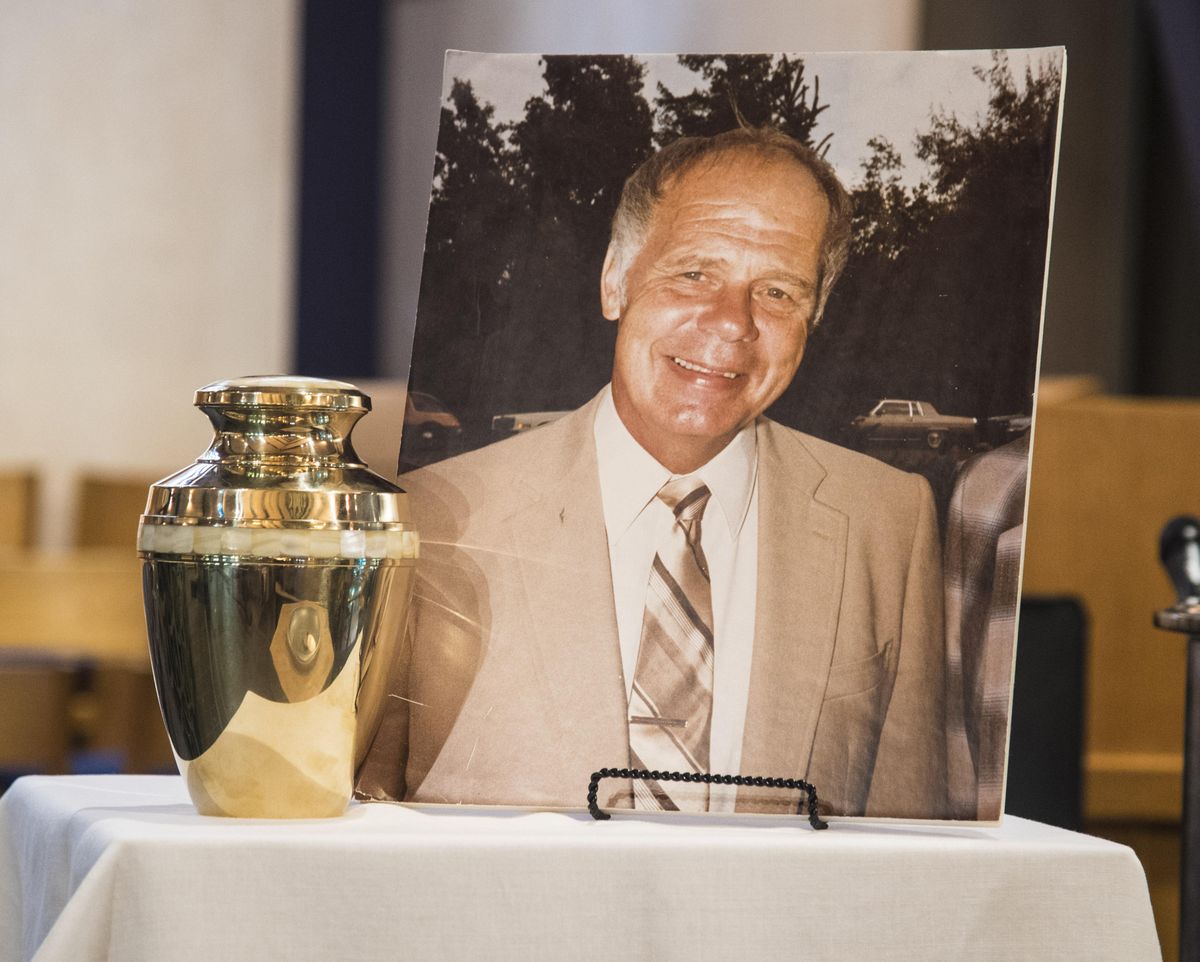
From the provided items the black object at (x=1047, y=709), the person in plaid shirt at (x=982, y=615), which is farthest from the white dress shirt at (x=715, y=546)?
the black object at (x=1047, y=709)

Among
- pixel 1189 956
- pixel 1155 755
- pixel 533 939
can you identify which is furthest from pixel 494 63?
pixel 1155 755

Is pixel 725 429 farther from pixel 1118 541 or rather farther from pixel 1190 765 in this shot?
pixel 1118 541

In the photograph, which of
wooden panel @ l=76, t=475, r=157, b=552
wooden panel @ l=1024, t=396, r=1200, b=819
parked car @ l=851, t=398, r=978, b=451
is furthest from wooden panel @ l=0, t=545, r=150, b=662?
parked car @ l=851, t=398, r=978, b=451

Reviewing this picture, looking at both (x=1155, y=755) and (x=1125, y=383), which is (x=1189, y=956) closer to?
(x=1155, y=755)

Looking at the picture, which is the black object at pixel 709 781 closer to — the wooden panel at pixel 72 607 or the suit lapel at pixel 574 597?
the suit lapel at pixel 574 597

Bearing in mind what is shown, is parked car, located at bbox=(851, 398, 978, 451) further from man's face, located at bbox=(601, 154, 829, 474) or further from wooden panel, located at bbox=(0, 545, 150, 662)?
wooden panel, located at bbox=(0, 545, 150, 662)

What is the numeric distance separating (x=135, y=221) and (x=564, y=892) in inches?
175

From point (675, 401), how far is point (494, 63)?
0.23m

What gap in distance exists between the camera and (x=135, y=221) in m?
4.76

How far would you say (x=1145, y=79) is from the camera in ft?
13.2

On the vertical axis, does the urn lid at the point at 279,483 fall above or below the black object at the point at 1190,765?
above

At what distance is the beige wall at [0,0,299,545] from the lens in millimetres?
4645

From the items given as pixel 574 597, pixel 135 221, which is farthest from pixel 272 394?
pixel 135 221

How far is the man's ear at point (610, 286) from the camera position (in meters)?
0.83
